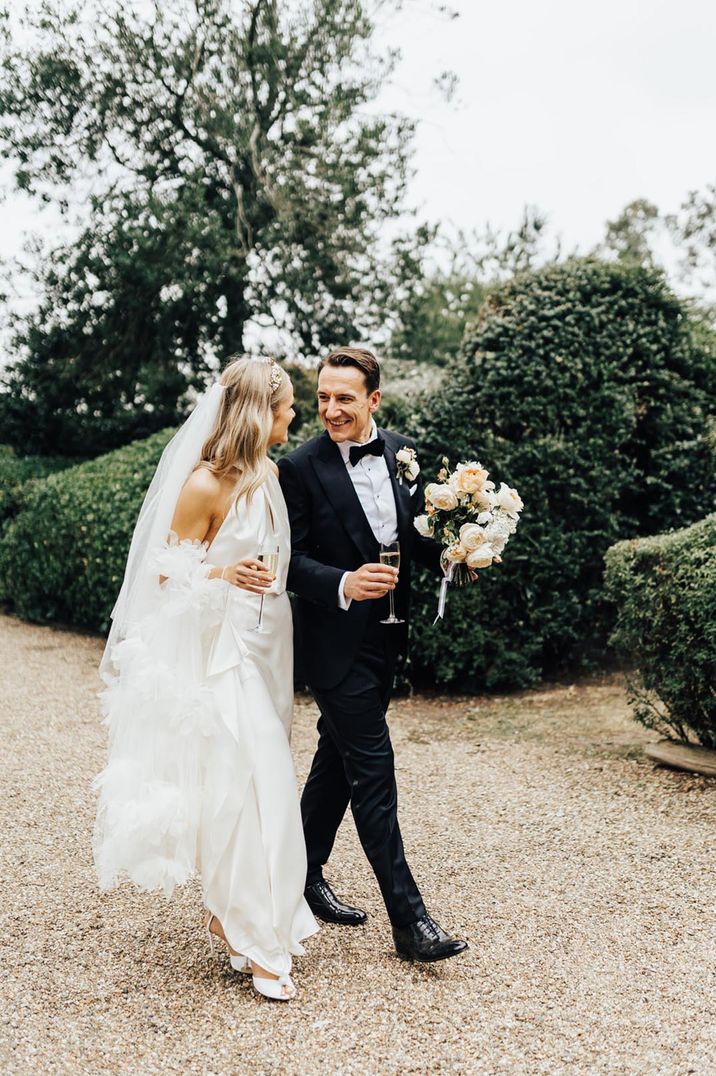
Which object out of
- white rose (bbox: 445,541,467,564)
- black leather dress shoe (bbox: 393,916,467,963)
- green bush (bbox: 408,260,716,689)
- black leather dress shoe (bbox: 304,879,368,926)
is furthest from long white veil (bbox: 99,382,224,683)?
green bush (bbox: 408,260,716,689)

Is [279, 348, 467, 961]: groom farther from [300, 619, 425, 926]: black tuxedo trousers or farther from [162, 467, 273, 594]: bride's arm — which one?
[162, 467, 273, 594]: bride's arm

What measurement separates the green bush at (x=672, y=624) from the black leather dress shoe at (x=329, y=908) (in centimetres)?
248

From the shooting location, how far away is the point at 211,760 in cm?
324

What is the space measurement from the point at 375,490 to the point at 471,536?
446 mm

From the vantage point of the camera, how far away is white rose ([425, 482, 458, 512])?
3416mm

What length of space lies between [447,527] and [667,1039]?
5.65 feet

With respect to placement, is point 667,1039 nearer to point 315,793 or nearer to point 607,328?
point 315,793

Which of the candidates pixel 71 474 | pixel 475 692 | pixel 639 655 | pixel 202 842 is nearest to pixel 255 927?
pixel 202 842

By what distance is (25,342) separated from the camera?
14.0 m

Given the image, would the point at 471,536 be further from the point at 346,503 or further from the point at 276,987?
the point at 276,987

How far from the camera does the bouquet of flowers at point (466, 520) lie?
343 centimetres

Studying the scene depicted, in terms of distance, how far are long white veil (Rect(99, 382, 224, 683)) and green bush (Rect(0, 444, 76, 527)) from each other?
8.58 meters

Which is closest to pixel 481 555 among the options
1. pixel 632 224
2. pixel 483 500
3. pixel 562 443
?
pixel 483 500

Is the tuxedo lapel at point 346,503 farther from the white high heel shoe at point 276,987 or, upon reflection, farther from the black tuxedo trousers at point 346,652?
the white high heel shoe at point 276,987
